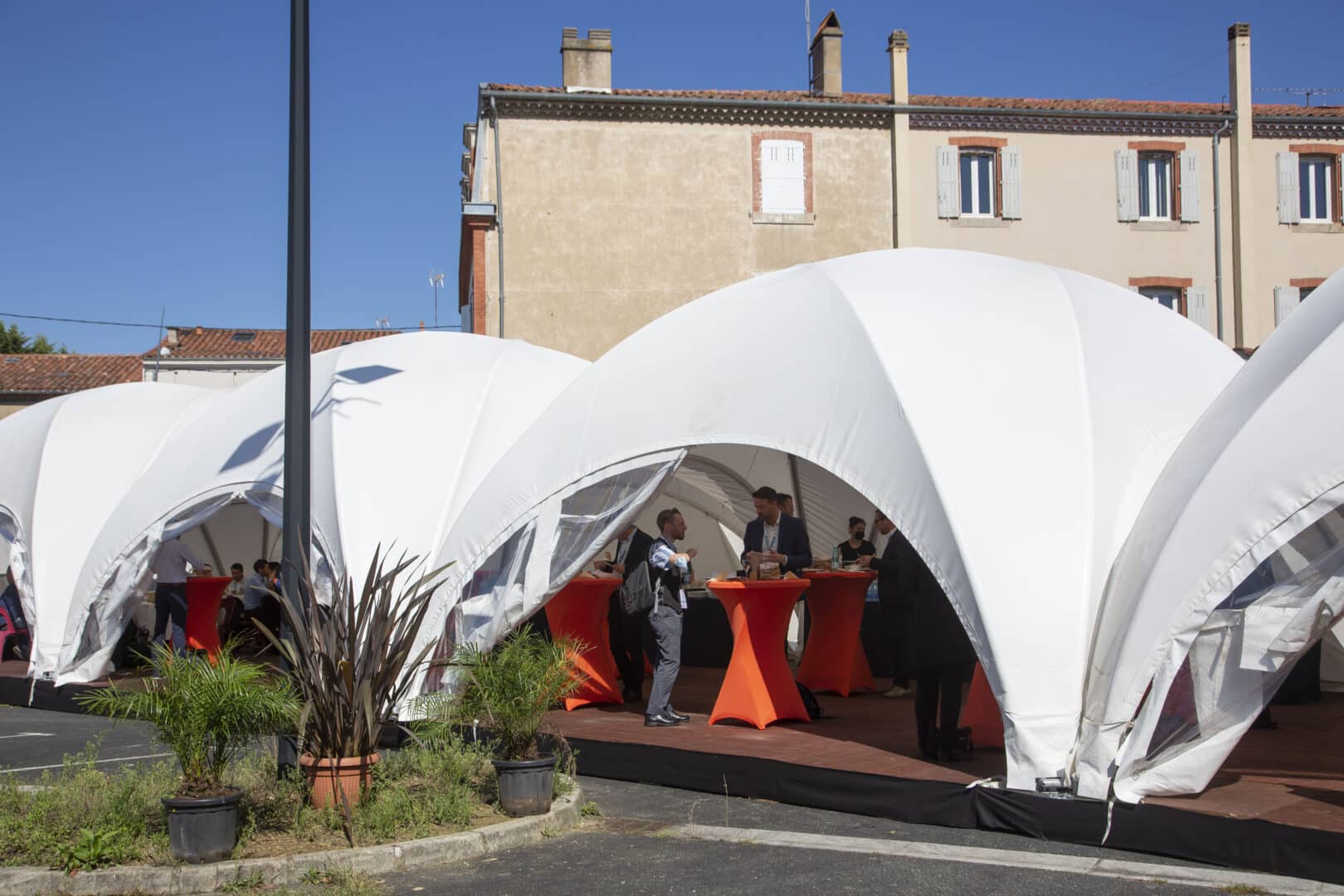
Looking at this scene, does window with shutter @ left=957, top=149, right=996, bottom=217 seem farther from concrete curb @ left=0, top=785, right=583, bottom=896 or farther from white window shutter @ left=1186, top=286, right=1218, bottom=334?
concrete curb @ left=0, top=785, right=583, bottom=896

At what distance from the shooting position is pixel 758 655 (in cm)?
1009

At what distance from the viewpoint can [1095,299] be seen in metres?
9.94

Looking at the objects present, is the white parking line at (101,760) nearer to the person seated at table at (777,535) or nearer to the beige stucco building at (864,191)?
the person seated at table at (777,535)

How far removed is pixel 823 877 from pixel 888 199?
72.7 ft

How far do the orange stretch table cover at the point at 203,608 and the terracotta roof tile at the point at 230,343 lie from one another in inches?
985

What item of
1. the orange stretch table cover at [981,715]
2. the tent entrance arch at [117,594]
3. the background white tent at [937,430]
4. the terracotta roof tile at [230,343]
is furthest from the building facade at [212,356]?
the orange stretch table cover at [981,715]

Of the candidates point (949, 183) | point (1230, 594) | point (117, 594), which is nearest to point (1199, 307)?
point (949, 183)

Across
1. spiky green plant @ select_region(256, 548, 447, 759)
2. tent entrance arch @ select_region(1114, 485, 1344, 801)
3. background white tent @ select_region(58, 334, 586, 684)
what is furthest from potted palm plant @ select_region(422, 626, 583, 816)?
background white tent @ select_region(58, 334, 586, 684)

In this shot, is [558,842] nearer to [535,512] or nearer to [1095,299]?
[535,512]

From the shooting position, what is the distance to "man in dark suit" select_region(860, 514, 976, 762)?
8.25 metres

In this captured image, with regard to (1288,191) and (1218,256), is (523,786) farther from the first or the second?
(1288,191)

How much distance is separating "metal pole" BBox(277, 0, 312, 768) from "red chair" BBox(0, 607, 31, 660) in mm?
10507

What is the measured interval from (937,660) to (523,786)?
2.69 meters

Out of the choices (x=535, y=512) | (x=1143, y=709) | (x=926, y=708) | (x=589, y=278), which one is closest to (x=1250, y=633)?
(x=1143, y=709)
